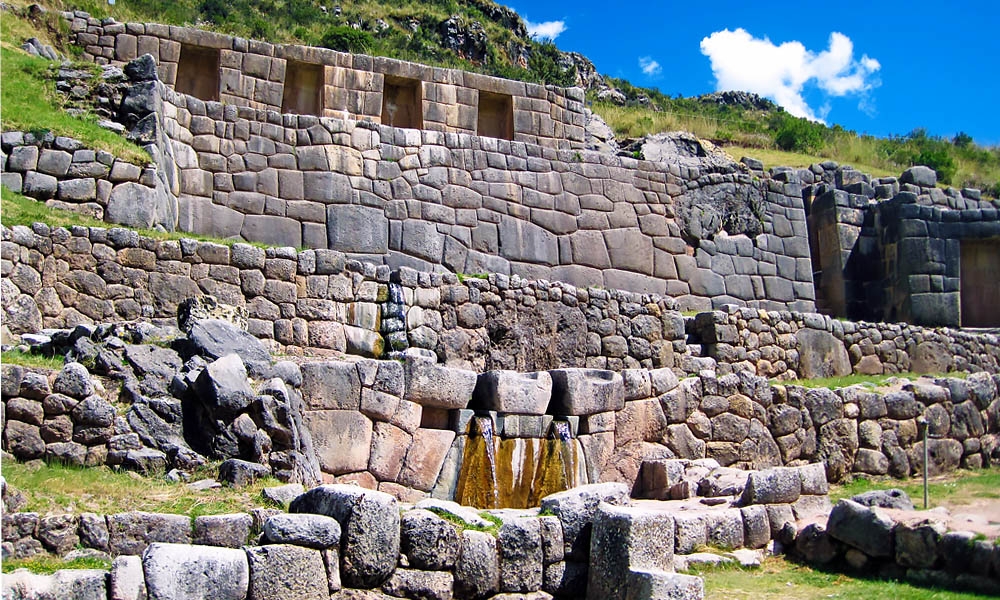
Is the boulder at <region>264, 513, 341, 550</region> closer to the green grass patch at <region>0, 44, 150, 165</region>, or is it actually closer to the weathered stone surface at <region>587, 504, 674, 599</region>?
the weathered stone surface at <region>587, 504, 674, 599</region>

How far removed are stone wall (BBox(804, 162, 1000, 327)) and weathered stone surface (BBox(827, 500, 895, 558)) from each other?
1164cm

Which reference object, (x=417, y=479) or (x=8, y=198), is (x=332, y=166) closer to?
(x=8, y=198)

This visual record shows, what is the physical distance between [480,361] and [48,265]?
4864mm

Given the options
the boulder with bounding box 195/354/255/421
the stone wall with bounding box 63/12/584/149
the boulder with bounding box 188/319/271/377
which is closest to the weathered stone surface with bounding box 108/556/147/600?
the boulder with bounding box 195/354/255/421

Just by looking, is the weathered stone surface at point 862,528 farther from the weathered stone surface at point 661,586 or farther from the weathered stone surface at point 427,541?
the weathered stone surface at point 427,541

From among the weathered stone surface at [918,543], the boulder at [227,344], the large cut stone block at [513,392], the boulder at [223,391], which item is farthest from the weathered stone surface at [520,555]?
the large cut stone block at [513,392]

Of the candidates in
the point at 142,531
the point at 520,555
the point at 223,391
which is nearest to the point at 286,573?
the point at 142,531

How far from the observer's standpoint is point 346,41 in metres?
32.8

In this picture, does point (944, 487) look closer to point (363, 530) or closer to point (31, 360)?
point (363, 530)

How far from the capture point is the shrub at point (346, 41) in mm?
32594

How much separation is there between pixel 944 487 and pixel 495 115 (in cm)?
932

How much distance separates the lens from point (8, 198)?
10.8 metres

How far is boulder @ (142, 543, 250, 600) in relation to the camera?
541 centimetres

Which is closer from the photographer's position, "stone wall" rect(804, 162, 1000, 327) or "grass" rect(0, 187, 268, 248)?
"grass" rect(0, 187, 268, 248)
